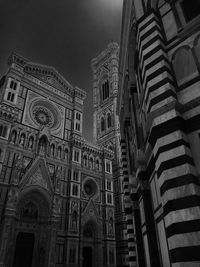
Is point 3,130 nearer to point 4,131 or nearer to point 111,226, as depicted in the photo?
point 4,131

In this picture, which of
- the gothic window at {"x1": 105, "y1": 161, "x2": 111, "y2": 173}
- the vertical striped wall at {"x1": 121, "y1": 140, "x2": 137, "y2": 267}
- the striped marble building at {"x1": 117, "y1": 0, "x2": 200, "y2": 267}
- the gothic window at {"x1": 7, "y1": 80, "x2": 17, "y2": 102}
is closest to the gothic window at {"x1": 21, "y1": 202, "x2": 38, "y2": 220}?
the gothic window at {"x1": 7, "y1": 80, "x2": 17, "y2": 102}

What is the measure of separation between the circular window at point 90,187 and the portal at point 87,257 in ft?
21.1

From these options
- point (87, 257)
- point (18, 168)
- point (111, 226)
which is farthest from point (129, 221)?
point (111, 226)

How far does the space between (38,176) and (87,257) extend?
1112 centimetres

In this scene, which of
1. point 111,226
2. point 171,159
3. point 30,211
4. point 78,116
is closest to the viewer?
point 171,159

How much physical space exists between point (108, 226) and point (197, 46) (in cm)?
2649

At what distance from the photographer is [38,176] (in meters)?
23.7

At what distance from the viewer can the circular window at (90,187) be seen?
1147 inches

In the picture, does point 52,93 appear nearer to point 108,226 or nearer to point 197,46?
point 108,226

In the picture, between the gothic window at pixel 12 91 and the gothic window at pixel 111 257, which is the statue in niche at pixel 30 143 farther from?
the gothic window at pixel 111 257

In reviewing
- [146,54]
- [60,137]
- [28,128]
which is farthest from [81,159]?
[146,54]

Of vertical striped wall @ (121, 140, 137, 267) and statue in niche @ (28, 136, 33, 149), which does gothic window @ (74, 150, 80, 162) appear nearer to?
statue in niche @ (28, 136, 33, 149)

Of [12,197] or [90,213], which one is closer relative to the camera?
[12,197]

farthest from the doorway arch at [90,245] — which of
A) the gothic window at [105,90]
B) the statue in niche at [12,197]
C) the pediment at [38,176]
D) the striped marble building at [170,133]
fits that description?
the gothic window at [105,90]
